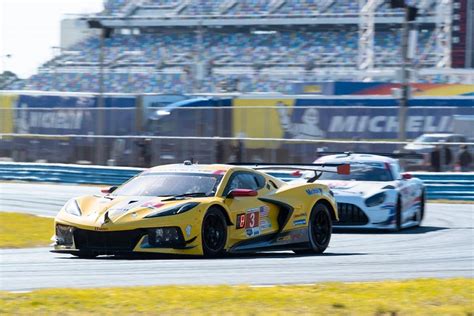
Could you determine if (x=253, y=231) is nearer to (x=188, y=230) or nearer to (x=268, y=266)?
(x=188, y=230)

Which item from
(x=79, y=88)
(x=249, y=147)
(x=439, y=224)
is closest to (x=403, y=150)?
(x=249, y=147)

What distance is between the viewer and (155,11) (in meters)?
63.0

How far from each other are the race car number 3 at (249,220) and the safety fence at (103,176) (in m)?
13.9

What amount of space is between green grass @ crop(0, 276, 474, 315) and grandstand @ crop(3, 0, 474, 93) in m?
40.9

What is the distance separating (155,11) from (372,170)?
157 feet

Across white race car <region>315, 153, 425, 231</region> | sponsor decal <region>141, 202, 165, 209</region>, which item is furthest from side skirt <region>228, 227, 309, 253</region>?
white race car <region>315, 153, 425, 231</region>

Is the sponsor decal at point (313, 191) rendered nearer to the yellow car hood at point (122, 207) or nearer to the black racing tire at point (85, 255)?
the yellow car hood at point (122, 207)

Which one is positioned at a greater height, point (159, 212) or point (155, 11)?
point (155, 11)

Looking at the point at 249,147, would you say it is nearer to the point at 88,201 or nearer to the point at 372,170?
the point at 372,170

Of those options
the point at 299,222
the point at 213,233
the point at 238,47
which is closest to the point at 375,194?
the point at 299,222

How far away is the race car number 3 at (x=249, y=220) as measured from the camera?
1119cm

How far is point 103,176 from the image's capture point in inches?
1166

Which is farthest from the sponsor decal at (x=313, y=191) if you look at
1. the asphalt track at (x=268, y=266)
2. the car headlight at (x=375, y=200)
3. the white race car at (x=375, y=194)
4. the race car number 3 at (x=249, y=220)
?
the car headlight at (x=375, y=200)

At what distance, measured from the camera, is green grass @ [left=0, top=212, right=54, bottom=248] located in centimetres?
1328
